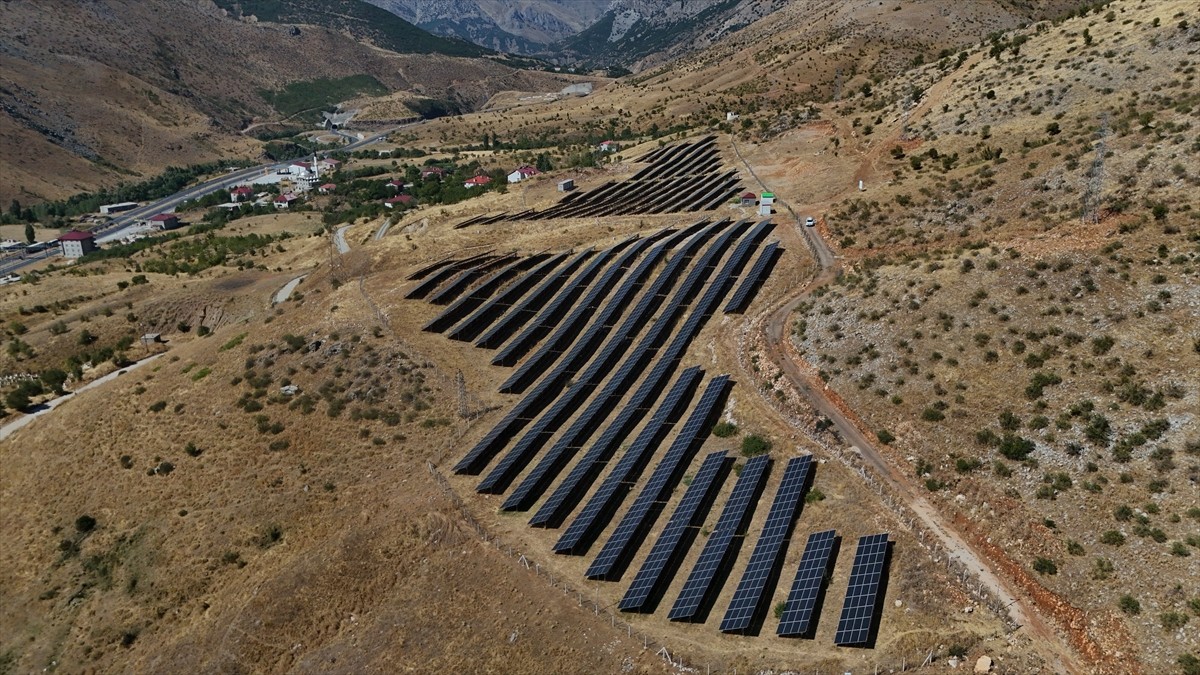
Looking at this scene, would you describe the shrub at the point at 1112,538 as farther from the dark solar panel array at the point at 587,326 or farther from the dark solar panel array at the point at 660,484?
the dark solar panel array at the point at 587,326

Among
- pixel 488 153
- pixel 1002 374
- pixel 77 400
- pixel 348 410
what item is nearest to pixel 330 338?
pixel 348 410

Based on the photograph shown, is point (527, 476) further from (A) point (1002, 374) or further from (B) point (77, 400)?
(B) point (77, 400)

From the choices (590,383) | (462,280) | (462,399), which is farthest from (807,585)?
(462,280)

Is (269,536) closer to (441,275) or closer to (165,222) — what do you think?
(441,275)

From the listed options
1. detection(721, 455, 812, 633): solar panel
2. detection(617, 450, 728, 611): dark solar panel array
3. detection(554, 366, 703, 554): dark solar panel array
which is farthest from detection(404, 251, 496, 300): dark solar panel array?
detection(721, 455, 812, 633): solar panel

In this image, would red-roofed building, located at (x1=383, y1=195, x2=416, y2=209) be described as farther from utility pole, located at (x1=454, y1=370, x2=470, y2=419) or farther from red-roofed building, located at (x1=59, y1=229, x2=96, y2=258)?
utility pole, located at (x1=454, y1=370, x2=470, y2=419)

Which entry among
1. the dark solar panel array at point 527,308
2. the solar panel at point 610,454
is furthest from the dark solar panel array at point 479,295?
the solar panel at point 610,454
